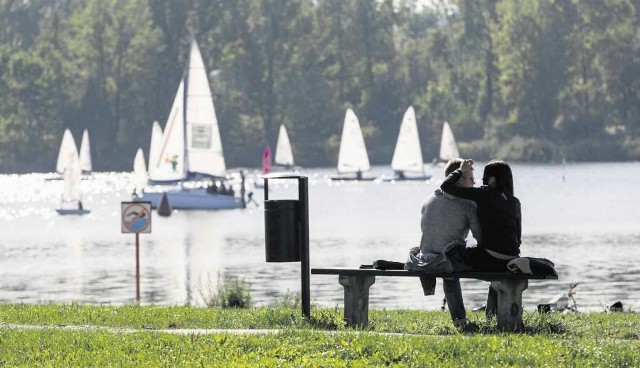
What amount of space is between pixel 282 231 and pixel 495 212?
7.34ft

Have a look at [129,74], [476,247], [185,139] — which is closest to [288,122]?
[129,74]

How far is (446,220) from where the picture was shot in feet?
52.3

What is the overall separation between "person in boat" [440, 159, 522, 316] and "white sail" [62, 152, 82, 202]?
198 ft

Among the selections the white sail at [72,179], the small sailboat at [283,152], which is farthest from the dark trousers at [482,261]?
the small sailboat at [283,152]

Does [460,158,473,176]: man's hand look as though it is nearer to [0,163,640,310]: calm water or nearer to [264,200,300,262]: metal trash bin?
→ [264,200,300,262]: metal trash bin

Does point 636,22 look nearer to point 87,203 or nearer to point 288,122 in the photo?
point 288,122

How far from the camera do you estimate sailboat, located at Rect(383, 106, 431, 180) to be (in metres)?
107

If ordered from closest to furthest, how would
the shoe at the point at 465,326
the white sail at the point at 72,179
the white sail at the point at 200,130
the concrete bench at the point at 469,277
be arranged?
the concrete bench at the point at 469,277 → the shoe at the point at 465,326 → the white sail at the point at 72,179 → the white sail at the point at 200,130

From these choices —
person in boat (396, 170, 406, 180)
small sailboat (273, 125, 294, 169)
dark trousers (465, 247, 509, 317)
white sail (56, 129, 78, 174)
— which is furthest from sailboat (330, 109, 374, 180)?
dark trousers (465, 247, 509, 317)

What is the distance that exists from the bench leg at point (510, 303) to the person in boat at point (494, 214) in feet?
1.42

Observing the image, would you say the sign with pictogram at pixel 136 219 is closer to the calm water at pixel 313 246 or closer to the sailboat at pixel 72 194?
the calm water at pixel 313 246

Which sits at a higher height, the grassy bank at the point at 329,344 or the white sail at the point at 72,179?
the white sail at the point at 72,179

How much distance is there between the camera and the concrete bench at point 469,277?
15242 mm

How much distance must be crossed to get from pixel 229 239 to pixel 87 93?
93728 mm
